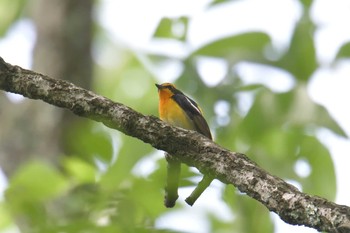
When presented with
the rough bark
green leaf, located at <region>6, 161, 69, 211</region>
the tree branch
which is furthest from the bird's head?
the tree branch

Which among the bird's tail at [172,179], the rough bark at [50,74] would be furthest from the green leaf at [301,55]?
the rough bark at [50,74]

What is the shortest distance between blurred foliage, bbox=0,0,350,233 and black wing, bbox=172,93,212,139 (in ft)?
0.75

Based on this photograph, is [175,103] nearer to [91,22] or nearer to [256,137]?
[256,137]

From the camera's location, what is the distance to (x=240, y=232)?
5465 millimetres

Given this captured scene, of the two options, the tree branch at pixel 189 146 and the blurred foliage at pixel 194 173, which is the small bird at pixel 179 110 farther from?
the tree branch at pixel 189 146

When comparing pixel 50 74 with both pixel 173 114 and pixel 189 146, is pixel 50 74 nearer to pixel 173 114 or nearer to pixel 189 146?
pixel 173 114

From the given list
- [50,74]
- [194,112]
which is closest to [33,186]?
[194,112]

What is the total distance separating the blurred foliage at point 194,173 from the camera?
14.7 ft

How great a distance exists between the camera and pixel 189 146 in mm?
3584

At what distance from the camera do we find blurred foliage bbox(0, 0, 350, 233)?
448 centimetres

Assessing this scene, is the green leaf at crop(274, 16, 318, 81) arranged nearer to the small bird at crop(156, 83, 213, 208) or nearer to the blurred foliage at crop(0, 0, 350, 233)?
the blurred foliage at crop(0, 0, 350, 233)

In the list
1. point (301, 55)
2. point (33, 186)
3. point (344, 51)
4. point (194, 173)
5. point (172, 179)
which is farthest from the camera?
point (301, 55)

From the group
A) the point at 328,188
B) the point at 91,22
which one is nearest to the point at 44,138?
the point at 91,22

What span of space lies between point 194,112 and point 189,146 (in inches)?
91.6
